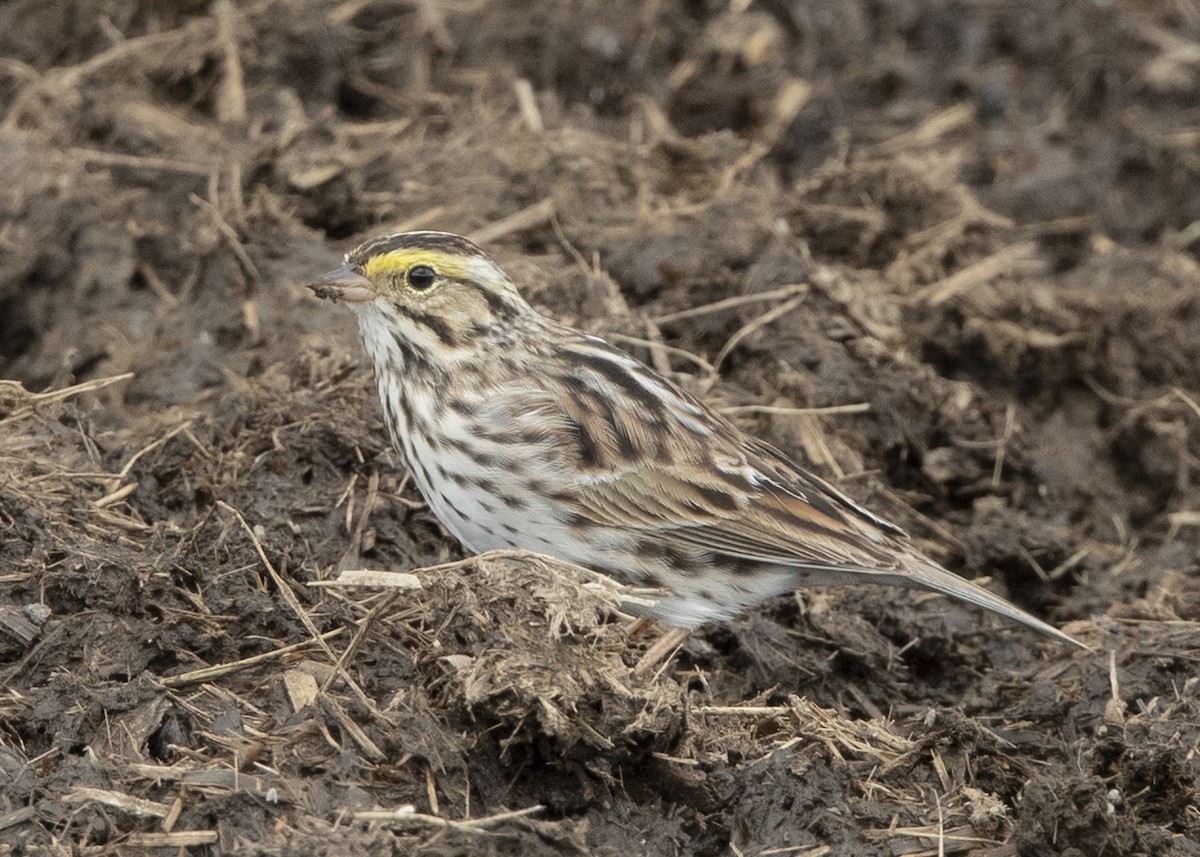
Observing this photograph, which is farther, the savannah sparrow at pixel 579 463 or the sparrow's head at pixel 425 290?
the sparrow's head at pixel 425 290

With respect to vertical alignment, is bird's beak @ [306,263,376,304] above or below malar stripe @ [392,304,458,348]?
above

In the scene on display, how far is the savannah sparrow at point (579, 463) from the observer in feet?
21.0

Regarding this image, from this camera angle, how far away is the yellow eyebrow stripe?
21.7 feet

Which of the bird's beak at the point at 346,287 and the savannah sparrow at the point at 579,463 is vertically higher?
the bird's beak at the point at 346,287

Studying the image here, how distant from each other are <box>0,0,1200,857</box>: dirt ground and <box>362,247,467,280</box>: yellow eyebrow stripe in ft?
2.89

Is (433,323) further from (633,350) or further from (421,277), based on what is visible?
(633,350)

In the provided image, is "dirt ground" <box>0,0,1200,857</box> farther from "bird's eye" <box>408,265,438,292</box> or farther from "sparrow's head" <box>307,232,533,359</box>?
"bird's eye" <box>408,265,438,292</box>

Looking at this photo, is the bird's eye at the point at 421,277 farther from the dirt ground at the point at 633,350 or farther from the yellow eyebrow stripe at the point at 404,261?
the dirt ground at the point at 633,350

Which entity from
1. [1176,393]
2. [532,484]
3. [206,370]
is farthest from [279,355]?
[1176,393]

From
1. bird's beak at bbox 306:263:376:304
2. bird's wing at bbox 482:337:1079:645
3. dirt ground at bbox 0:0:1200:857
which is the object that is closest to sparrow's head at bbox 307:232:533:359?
bird's beak at bbox 306:263:376:304

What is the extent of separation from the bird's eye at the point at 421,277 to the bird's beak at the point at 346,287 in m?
0.16

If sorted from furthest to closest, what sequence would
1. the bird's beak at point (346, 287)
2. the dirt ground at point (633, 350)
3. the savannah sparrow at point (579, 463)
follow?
the bird's beak at point (346, 287), the savannah sparrow at point (579, 463), the dirt ground at point (633, 350)

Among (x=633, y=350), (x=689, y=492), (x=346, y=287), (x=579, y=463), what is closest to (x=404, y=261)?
(x=346, y=287)

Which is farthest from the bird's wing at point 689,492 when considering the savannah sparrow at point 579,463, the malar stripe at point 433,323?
the malar stripe at point 433,323
